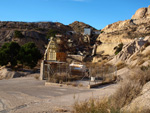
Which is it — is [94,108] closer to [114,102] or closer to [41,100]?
[114,102]

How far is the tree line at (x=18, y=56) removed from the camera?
32237 millimetres

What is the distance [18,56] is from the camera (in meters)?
33.2

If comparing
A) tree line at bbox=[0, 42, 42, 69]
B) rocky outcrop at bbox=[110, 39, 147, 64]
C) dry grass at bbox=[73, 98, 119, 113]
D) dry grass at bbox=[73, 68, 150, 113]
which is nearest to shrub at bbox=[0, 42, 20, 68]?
tree line at bbox=[0, 42, 42, 69]

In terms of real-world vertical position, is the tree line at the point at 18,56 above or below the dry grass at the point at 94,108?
above


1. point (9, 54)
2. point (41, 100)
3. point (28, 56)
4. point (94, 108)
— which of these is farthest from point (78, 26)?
point (94, 108)

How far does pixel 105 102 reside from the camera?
5688 millimetres

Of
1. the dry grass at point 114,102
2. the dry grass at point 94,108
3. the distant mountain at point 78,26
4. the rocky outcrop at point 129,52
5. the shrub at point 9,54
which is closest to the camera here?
the dry grass at point 94,108

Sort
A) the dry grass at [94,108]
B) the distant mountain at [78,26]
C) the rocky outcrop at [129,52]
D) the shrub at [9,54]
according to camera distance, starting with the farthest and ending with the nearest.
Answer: the distant mountain at [78,26] → the shrub at [9,54] → the rocky outcrop at [129,52] → the dry grass at [94,108]

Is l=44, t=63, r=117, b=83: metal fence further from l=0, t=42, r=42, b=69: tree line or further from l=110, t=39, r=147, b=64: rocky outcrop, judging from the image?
l=0, t=42, r=42, b=69: tree line

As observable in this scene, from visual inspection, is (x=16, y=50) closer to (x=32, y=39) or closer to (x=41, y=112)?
(x=41, y=112)

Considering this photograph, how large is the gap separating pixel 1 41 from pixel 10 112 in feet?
208

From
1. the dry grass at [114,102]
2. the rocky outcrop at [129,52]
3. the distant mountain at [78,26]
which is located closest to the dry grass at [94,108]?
the dry grass at [114,102]

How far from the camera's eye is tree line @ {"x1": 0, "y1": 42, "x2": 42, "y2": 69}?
3224 cm

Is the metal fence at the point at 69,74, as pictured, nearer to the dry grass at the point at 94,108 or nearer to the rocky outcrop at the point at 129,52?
the dry grass at the point at 94,108
